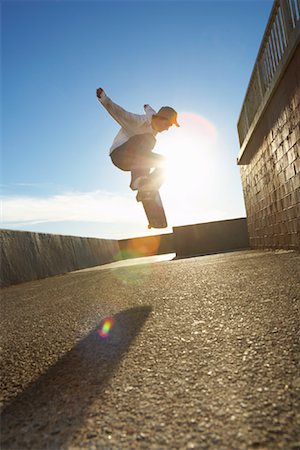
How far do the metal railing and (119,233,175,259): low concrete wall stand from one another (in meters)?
12.8

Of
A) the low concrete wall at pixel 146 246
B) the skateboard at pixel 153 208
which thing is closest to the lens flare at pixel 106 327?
the skateboard at pixel 153 208

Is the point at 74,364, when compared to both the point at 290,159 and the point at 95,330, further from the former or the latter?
the point at 290,159

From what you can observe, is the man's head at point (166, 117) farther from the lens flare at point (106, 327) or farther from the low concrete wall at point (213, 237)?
the low concrete wall at point (213, 237)

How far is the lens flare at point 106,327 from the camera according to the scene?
6.12ft

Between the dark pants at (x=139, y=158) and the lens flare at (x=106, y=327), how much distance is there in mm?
4510

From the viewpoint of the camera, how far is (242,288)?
2.57 meters

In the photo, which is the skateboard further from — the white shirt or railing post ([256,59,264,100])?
railing post ([256,59,264,100])

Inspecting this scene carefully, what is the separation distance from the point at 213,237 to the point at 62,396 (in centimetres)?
1295

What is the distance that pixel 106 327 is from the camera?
6.59 ft

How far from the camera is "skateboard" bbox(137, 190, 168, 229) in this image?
272 inches

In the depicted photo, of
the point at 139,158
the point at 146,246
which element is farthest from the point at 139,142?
the point at 146,246

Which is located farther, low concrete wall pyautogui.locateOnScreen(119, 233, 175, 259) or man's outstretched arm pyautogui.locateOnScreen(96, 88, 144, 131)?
low concrete wall pyautogui.locateOnScreen(119, 233, 175, 259)

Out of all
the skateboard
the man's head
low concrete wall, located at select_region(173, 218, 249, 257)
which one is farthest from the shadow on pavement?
low concrete wall, located at select_region(173, 218, 249, 257)

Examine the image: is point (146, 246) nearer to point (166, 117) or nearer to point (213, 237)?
point (213, 237)
